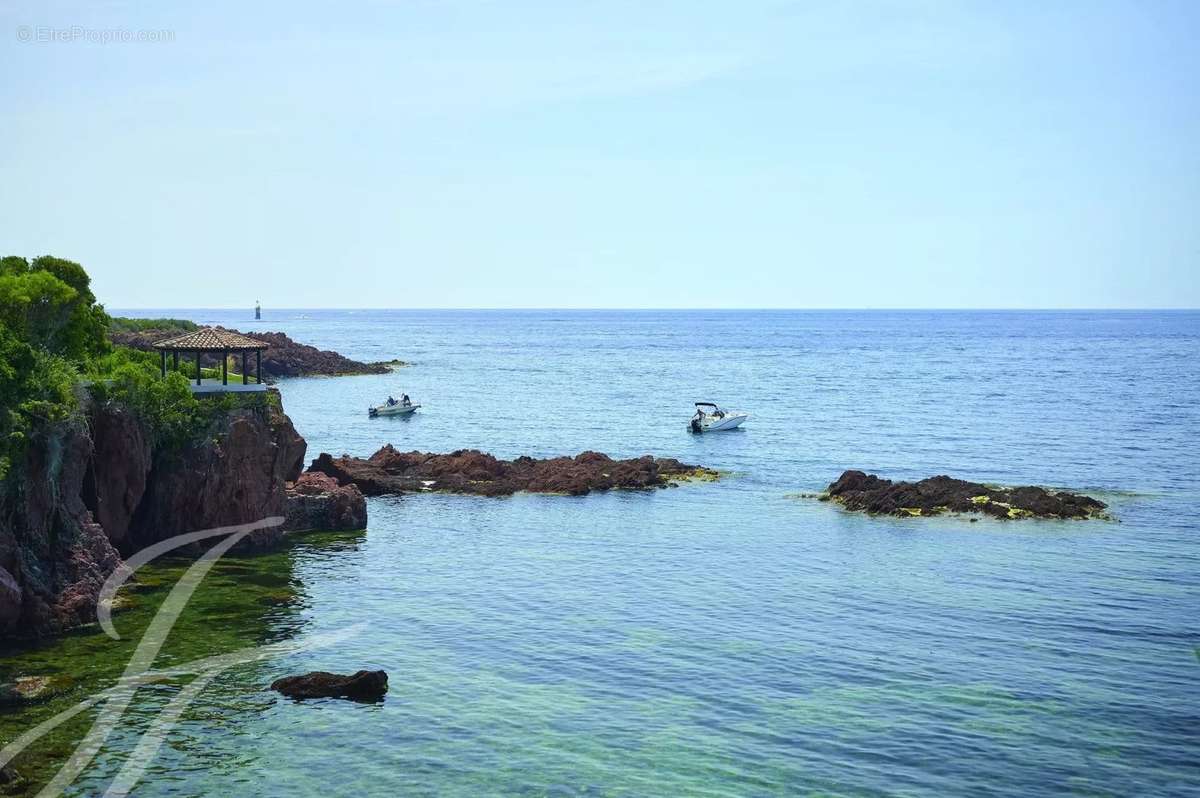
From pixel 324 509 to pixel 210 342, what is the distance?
10.8 meters

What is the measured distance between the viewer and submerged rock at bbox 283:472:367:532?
197 feet

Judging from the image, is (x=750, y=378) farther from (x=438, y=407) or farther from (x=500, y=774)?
(x=500, y=774)

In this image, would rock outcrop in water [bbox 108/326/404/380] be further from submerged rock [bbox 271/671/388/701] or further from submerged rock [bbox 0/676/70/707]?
submerged rock [bbox 271/671/388/701]

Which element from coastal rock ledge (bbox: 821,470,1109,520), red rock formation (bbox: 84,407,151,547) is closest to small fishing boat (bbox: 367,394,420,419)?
coastal rock ledge (bbox: 821,470,1109,520)

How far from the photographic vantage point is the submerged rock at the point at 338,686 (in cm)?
3412

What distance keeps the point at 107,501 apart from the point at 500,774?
27597 millimetres

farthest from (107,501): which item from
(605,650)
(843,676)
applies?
(843,676)

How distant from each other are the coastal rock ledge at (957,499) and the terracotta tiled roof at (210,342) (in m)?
35.3

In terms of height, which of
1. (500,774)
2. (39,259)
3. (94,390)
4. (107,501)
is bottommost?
(500,774)

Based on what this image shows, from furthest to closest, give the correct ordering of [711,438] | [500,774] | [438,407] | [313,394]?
[313,394] < [438,407] < [711,438] < [500,774]

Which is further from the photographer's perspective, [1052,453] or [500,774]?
[1052,453]

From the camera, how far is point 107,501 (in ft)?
160

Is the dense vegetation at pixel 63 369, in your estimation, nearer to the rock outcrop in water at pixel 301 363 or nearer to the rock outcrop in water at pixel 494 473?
the rock outcrop in water at pixel 494 473

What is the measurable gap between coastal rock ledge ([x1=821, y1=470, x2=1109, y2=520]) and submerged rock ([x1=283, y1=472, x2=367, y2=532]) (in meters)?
28.5
